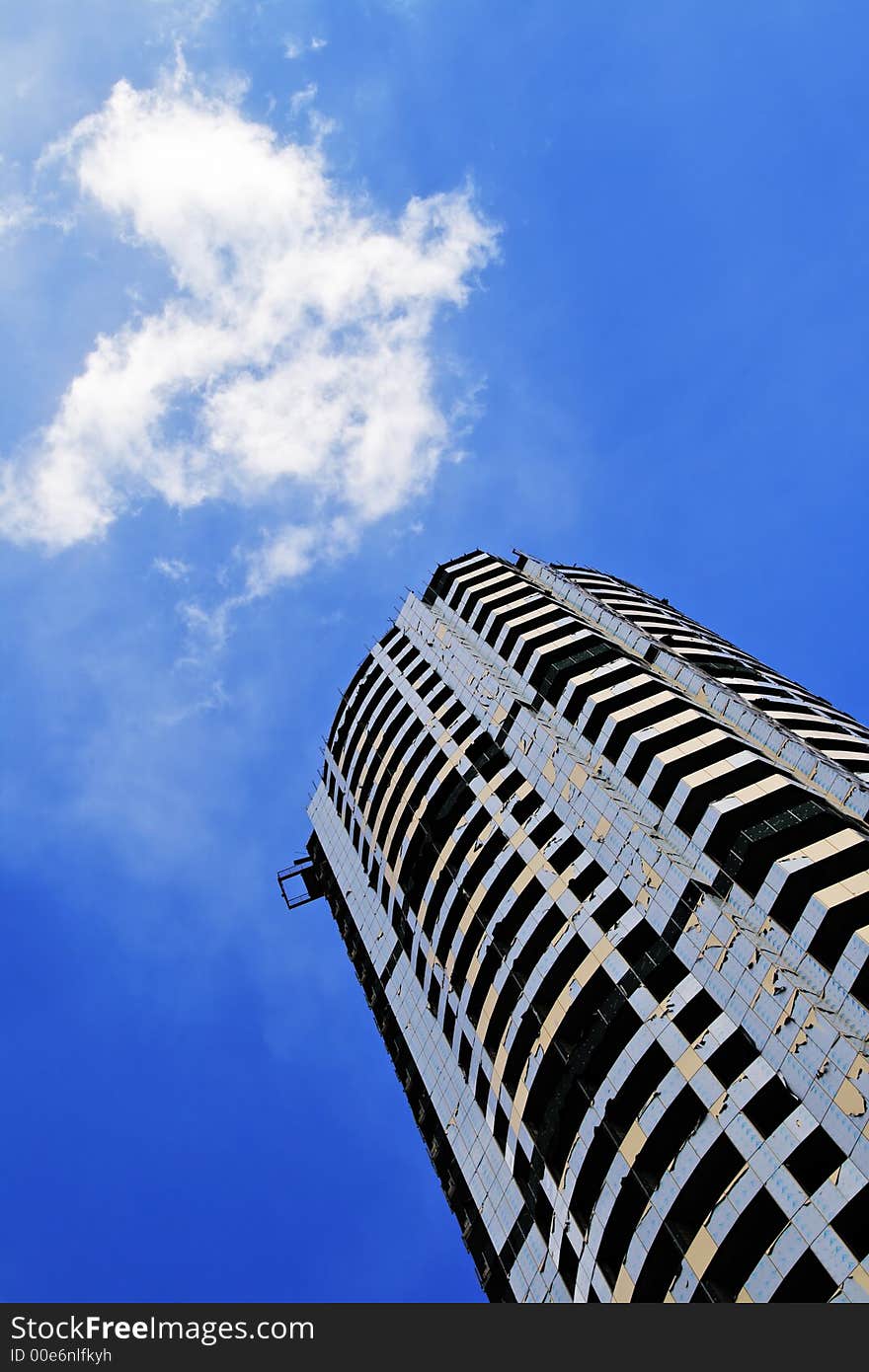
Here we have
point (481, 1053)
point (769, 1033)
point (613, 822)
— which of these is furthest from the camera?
point (481, 1053)

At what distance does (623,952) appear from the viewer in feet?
119

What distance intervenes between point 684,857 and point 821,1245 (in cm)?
1474

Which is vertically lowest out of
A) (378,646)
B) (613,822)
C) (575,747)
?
(613,822)

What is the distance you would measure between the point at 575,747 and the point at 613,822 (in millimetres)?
6406

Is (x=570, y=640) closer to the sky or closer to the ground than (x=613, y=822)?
closer to the sky

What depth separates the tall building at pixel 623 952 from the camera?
90.0ft

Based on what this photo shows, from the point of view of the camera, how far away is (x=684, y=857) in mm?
36219

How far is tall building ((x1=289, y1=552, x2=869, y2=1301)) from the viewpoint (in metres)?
27.4

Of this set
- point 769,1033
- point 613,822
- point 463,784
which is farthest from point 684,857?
point 463,784

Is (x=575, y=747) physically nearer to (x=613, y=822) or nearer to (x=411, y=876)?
(x=613, y=822)
